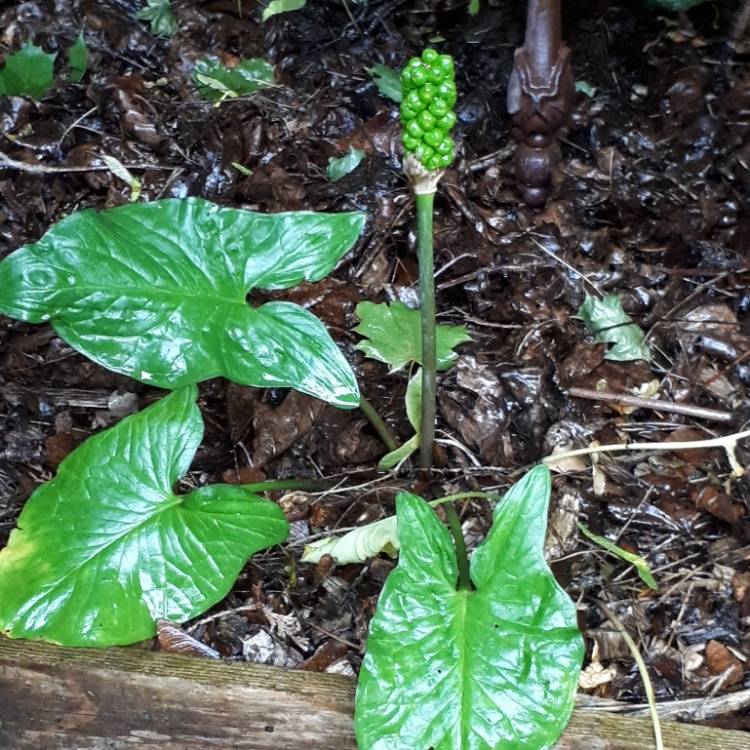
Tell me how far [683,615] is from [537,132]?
4.11 feet

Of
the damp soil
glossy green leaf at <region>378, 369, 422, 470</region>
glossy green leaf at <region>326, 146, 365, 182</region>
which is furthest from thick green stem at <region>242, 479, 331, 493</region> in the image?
glossy green leaf at <region>326, 146, 365, 182</region>

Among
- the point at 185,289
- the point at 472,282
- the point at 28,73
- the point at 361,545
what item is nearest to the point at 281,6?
the point at 28,73

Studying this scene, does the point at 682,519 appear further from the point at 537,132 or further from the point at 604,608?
the point at 537,132

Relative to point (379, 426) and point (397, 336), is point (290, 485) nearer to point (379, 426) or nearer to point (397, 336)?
point (379, 426)

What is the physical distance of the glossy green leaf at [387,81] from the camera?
2211 mm

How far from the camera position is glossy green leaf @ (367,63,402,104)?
2211 mm

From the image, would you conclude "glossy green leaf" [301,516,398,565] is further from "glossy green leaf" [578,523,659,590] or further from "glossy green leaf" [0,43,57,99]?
"glossy green leaf" [0,43,57,99]

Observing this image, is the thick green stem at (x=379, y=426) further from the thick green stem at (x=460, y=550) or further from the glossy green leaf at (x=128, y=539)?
the glossy green leaf at (x=128, y=539)

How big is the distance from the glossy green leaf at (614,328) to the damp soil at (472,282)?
0.03m

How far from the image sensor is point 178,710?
4.17 ft

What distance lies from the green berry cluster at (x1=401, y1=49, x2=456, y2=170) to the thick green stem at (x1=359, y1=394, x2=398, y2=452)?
57 centimetres

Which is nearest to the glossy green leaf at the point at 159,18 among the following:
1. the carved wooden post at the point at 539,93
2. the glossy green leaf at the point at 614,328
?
the carved wooden post at the point at 539,93

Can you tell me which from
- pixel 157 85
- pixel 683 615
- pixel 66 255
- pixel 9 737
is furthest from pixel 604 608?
pixel 157 85

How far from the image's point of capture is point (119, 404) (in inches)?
70.4
